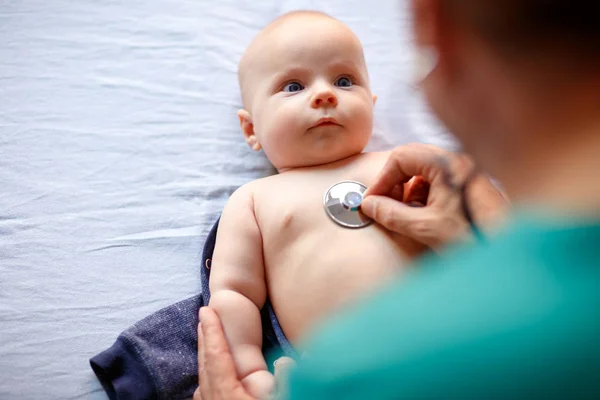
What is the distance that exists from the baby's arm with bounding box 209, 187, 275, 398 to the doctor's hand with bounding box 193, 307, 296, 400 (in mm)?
22

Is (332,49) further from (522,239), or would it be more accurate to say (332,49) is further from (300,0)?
(522,239)

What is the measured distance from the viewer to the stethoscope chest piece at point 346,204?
0.98 meters

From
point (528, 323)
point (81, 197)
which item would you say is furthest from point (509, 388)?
point (81, 197)

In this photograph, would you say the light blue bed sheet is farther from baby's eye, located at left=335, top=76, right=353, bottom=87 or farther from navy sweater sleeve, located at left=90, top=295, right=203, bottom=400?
baby's eye, located at left=335, top=76, right=353, bottom=87

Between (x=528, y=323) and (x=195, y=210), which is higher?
(x=528, y=323)

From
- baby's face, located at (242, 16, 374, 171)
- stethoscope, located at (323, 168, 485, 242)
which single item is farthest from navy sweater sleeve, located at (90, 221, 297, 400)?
baby's face, located at (242, 16, 374, 171)

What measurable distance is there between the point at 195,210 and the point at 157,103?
0.30 m

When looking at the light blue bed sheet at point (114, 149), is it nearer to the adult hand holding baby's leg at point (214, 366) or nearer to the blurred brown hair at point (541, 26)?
the adult hand holding baby's leg at point (214, 366)

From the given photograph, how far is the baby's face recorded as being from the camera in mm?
1064

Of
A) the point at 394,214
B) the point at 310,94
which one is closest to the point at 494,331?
the point at 394,214

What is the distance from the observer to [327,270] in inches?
36.5

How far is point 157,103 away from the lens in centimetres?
130

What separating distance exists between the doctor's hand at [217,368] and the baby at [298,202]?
0.02 m

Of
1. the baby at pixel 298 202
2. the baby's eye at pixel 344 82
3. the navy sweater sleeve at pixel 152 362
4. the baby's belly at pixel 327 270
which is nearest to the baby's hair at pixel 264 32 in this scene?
the baby at pixel 298 202
